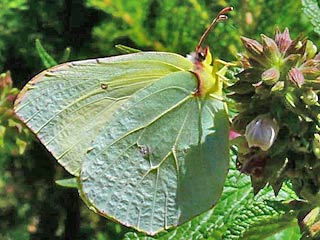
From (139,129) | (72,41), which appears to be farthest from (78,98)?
(72,41)

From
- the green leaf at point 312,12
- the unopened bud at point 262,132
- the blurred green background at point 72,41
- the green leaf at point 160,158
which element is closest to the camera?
the unopened bud at point 262,132

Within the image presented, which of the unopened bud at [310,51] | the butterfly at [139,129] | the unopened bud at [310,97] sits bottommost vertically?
the butterfly at [139,129]

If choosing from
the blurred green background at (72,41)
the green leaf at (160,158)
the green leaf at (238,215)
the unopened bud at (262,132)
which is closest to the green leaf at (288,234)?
the green leaf at (238,215)

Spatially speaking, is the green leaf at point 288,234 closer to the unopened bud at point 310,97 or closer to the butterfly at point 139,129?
the butterfly at point 139,129

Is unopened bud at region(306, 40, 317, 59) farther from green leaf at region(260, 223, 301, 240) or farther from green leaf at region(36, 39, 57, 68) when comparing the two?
green leaf at region(36, 39, 57, 68)

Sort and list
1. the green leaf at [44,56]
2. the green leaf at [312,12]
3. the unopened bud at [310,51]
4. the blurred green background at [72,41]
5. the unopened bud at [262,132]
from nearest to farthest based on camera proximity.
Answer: the unopened bud at [262,132] → the unopened bud at [310,51] → the green leaf at [312,12] → the green leaf at [44,56] → the blurred green background at [72,41]

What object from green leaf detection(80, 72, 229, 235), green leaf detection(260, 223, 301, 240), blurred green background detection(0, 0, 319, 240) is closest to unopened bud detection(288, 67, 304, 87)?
green leaf detection(80, 72, 229, 235)

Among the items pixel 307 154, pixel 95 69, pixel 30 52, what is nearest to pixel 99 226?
pixel 30 52
